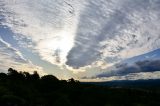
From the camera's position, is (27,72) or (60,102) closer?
(60,102)

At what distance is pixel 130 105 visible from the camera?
102188mm

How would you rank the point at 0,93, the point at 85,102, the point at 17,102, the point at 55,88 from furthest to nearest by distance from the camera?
the point at 55,88 → the point at 85,102 → the point at 0,93 → the point at 17,102

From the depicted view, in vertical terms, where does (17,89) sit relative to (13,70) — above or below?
below

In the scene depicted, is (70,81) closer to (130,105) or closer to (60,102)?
(130,105)

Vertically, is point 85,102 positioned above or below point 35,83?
below

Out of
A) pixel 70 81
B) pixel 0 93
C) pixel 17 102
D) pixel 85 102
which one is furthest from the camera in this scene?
pixel 70 81

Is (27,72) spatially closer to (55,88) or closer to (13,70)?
(13,70)

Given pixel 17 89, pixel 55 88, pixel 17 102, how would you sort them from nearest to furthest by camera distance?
pixel 17 102
pixel 17 89
pixel 55 88

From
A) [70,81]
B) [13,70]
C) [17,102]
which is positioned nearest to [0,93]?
[17,102]

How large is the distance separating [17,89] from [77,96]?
2491cm

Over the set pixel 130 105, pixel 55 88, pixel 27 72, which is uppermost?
pixel 27 72

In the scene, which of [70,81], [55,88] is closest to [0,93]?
[55,88]

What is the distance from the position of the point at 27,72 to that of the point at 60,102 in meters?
66.8

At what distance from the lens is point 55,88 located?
390ft
